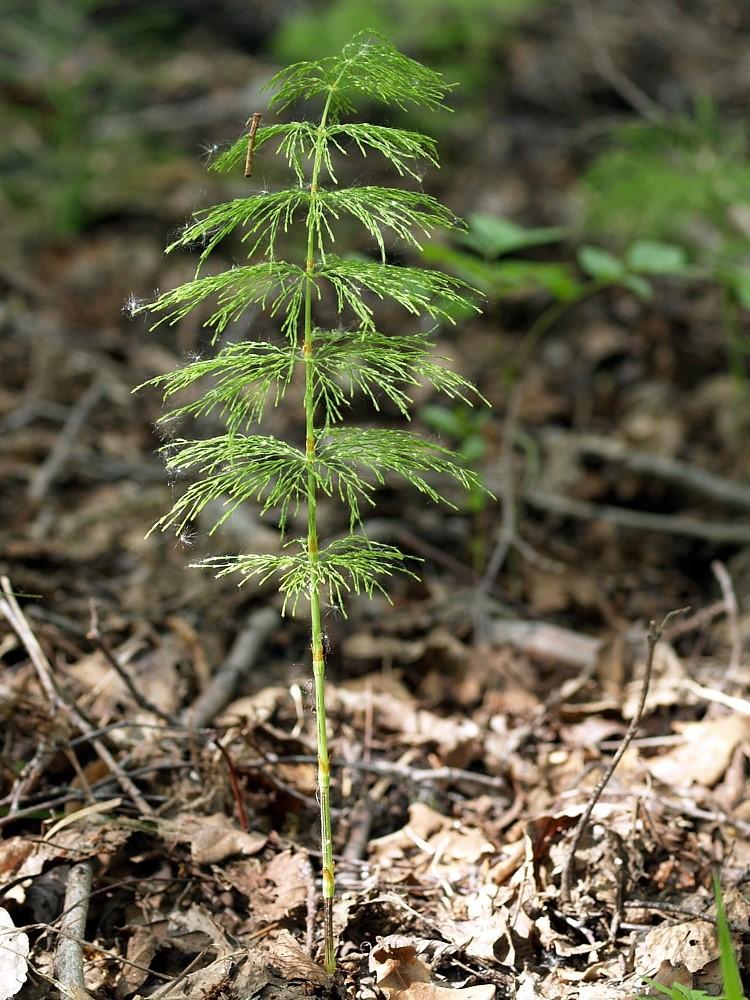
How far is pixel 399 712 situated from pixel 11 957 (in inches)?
50.5

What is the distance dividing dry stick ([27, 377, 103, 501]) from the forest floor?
0.01 meters

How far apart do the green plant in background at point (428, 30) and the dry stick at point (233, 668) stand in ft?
15.5

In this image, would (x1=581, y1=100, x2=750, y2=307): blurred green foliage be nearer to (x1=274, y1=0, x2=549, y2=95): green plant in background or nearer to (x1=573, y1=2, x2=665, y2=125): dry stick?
(x1=573, y1=2, x2=665, y2=125): dry stick

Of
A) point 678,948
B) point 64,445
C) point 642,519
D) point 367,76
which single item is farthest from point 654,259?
point 64,445

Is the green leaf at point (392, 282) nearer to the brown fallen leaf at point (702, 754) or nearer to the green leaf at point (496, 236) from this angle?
the brown fallen leaf at point (702, 754)

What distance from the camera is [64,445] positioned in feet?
12.9

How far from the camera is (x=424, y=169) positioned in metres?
1.71

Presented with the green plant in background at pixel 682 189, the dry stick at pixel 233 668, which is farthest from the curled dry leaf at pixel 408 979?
the green plant in background at pixel 682 189

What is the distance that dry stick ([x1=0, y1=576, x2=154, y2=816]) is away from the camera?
2.19 metres

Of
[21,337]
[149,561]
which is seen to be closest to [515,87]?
[21,337]

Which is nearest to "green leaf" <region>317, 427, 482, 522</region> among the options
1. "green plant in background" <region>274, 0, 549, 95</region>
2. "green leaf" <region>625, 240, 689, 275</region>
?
"green leaf" <region>625, 240, 689, 275</region>

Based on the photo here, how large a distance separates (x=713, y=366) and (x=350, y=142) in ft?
9.44

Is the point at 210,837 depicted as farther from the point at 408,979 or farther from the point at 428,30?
the point at 428,30

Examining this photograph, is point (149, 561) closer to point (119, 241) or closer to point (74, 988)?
point (74, 988)
